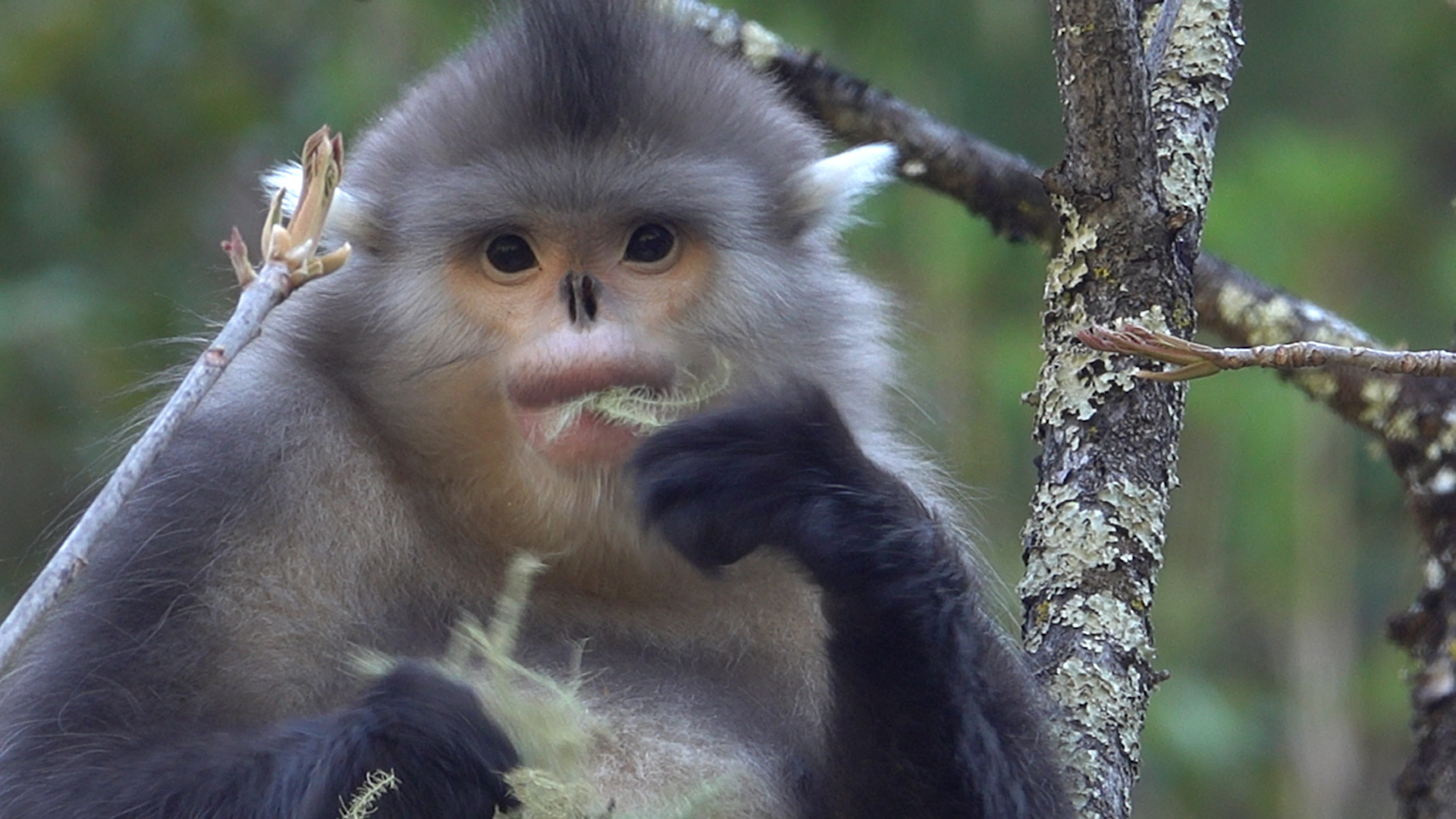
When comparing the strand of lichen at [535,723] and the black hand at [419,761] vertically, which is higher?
the strand of lichen at [535,723]

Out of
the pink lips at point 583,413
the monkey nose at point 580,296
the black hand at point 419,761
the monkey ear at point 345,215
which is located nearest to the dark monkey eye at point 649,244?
the monkey nose at point 580,296

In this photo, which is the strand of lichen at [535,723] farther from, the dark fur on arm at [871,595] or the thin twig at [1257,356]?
the thin twig at [1257,356]

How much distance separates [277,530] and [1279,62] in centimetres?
→ 1375

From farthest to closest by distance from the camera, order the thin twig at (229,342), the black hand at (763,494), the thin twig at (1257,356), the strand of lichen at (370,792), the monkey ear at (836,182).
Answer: the monkey ear at (836,182)
the black hand at (763,494)
the strand of lichen at (370,792)
the thin twig at (1257,356)
the thin twig at (229,342)

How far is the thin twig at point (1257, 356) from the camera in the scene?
2469 millimetres

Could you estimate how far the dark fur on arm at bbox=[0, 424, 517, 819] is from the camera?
303 centimetres

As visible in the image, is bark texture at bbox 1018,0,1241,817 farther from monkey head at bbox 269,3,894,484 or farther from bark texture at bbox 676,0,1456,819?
monkey head at bbox 269,3,894,484

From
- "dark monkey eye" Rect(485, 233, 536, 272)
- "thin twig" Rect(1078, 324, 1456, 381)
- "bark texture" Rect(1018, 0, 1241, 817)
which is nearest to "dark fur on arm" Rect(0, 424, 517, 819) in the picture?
"dark monkey eye" Rect(485, 233, 536, 272)

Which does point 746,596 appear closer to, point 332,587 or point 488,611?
point 488,611

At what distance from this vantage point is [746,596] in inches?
151

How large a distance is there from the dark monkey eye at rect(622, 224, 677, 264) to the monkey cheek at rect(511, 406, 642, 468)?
1.44 feet

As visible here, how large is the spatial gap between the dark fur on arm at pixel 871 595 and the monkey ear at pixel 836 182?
3.00 ft

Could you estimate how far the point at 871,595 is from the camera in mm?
→ 3201

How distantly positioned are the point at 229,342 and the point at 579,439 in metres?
1.34
